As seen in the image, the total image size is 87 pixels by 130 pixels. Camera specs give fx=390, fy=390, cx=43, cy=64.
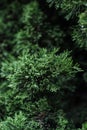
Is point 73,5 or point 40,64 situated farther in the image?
point 40,64

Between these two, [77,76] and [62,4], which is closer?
[62,4]

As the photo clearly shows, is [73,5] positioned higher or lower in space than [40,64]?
higher

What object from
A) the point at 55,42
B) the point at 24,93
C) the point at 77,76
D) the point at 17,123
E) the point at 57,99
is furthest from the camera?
the point at 77,76

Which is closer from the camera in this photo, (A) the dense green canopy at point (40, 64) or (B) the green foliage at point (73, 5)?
(B) the green foliage at point (73, 5)

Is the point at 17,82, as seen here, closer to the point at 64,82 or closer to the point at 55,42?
the point at 64,82

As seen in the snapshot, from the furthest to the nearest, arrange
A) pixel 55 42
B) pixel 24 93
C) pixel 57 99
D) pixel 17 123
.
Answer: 1. pixel 55 42
2. pixel 57 99
3. pixel 24 93
4. pixel 17 123

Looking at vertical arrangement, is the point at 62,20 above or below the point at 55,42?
above

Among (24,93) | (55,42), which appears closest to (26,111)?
(24,93)

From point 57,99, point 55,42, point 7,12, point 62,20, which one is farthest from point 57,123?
point 7,12

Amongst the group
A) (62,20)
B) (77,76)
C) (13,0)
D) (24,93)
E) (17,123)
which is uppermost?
(13,0)

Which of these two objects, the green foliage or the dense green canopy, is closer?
the green foliage
